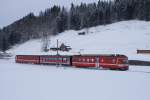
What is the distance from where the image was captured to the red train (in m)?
45.3

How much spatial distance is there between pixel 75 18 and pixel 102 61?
327ft

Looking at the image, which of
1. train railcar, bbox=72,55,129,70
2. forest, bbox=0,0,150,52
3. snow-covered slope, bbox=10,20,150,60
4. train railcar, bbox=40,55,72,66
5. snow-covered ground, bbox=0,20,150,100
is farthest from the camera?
forest, bbox=0,0,150,52

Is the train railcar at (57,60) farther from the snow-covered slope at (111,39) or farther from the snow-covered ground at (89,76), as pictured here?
the snow-covered slope at (111,39)

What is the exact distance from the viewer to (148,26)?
118 metres

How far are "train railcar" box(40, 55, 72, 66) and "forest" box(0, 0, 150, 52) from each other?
6762 centimetres

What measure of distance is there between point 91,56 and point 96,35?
69467 mm

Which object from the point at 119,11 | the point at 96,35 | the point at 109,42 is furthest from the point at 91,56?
the point at 119,11

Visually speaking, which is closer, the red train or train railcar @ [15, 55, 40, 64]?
the red train

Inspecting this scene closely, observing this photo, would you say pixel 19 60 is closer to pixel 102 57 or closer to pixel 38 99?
pixel 102 57

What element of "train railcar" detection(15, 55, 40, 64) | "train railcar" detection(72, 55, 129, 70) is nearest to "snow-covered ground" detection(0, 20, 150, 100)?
"train railcar" detection(72, 55, 129, 70)

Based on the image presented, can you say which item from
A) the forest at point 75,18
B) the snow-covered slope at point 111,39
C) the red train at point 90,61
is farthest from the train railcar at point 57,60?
the forest at point 75,18

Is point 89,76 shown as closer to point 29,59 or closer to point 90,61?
point 90,61

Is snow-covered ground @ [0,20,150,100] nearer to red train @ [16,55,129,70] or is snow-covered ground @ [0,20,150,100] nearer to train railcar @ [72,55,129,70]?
train railcar @ [72,55,129,70]

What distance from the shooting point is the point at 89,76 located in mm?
32719
